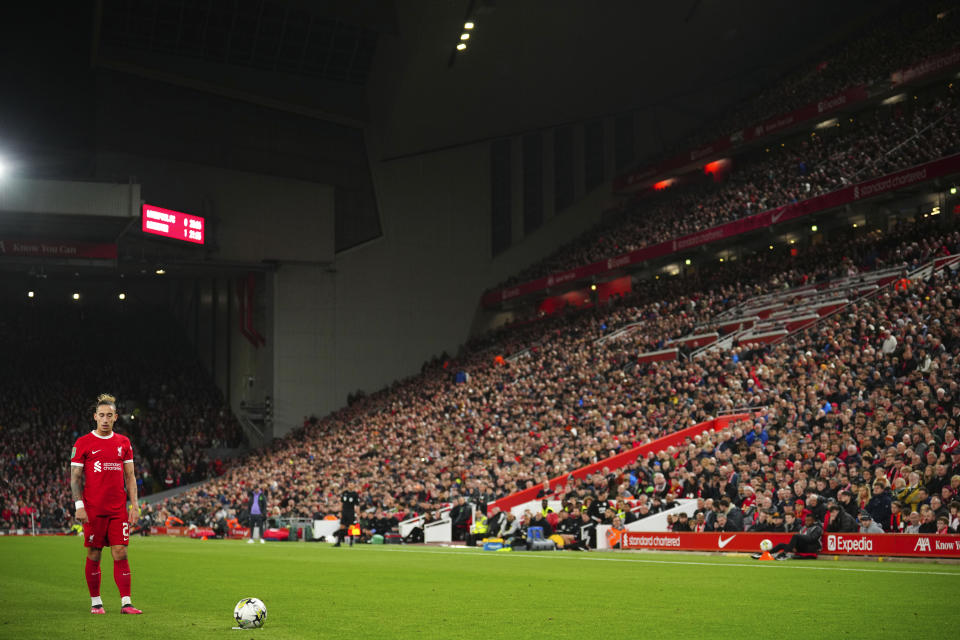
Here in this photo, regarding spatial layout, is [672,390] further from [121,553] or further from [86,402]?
[86,402]

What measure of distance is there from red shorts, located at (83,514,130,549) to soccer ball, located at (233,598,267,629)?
1881mm

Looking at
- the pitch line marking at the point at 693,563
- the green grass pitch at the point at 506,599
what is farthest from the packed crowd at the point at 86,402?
the green grass pitch at the point at 506,599

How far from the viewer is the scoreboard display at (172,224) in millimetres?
45031

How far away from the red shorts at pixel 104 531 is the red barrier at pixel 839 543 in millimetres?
12300

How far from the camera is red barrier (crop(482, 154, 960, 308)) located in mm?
35281

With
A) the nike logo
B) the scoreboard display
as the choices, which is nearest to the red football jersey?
the nike logo

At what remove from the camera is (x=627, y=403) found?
112 ft

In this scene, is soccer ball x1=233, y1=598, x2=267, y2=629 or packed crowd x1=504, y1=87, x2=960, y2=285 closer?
soccer ball x1=233, y1=598, x2=267, y2=629

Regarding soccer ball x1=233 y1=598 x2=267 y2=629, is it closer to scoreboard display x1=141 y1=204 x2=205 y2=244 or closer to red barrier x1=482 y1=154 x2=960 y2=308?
red barrier x1=482 y1=154 x2=960 y2=308

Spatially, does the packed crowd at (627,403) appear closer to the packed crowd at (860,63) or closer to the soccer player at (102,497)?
the packed crowd at (860,63)

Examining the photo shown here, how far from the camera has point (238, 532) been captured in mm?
36344

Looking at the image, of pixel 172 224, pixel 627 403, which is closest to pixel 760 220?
pixel 627 403

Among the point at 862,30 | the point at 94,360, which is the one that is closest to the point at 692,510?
the point at 862,30

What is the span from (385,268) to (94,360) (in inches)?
687
